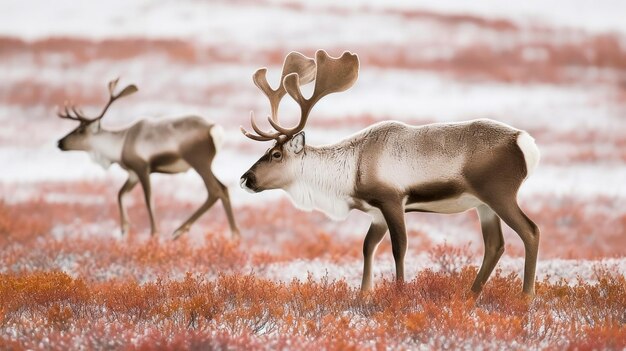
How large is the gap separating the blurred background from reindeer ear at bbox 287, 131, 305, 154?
683 cm

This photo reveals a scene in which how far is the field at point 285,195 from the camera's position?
231 inches

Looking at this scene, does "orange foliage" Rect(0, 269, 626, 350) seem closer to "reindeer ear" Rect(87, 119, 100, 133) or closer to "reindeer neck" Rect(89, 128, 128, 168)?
"reindeer neck" Rect(89, 128, 128, 168)

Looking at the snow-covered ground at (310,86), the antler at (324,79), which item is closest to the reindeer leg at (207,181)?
the antler at (324,79)

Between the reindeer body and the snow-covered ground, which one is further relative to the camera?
the snow-covered ground

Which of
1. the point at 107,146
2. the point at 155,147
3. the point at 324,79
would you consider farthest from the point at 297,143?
the point at 107,146

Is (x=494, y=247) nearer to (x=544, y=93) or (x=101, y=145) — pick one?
(x=101, y=145)

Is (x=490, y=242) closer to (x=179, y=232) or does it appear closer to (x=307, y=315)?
(x=307, y=315)

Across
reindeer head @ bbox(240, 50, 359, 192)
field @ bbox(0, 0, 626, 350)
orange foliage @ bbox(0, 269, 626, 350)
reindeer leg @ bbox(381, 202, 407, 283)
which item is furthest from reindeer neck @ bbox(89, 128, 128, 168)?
reindeer leg @ bbox(381, 202, 407, 283)

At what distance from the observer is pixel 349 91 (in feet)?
81.7

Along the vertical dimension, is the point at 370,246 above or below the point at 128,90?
below

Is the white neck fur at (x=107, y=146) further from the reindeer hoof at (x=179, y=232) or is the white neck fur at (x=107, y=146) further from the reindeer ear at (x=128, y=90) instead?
the reindeer hoof at (x=179, y=232)

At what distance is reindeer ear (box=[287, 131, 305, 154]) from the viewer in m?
6.84

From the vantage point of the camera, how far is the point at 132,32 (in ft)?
92.8

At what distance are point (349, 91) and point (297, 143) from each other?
1826 cm
